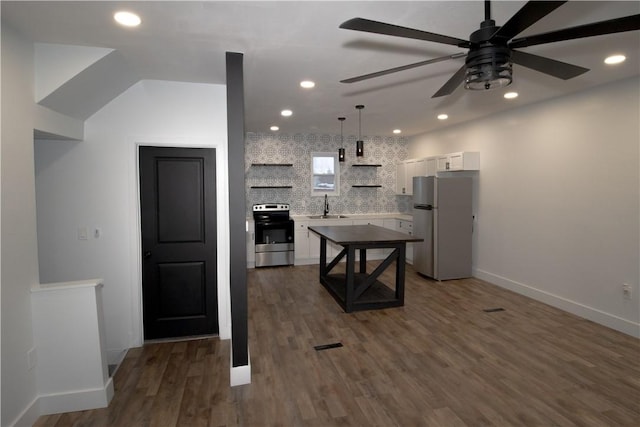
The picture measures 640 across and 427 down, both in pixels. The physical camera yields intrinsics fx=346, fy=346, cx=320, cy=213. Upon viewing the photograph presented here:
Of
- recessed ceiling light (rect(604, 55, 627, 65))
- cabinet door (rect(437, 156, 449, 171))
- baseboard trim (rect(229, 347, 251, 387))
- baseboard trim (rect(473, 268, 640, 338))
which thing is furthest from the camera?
cabinet door (rect(437, 156, 449, 171))

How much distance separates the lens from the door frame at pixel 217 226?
10.7 ft

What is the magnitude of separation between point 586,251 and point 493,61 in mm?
3332

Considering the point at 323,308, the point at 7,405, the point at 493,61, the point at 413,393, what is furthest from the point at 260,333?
the point at 493,61

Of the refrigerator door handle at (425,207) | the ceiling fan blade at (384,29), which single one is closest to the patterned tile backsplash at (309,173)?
the refrigerator door handle at (425,207)

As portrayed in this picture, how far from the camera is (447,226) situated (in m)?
5.41

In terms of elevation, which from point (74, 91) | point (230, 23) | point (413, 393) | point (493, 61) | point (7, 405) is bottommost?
point (413, 393)

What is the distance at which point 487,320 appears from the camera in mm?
3865

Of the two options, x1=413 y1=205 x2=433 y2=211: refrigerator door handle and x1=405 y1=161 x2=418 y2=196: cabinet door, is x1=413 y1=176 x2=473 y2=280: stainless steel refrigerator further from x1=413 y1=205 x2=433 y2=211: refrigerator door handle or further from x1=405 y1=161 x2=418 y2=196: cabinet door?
x1=405 y1=161 x2=418 y2=196: cabinet door

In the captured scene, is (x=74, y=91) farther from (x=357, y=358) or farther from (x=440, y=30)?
(x=357, y=358)

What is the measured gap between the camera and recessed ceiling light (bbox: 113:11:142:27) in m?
2.06

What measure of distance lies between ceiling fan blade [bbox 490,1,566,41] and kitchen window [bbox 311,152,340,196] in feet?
18.2

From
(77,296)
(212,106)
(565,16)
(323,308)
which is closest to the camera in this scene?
(565,16)

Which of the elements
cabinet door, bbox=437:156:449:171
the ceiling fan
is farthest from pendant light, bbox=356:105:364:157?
the ceiling fan

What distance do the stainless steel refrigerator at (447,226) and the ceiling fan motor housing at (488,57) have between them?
3.72m
